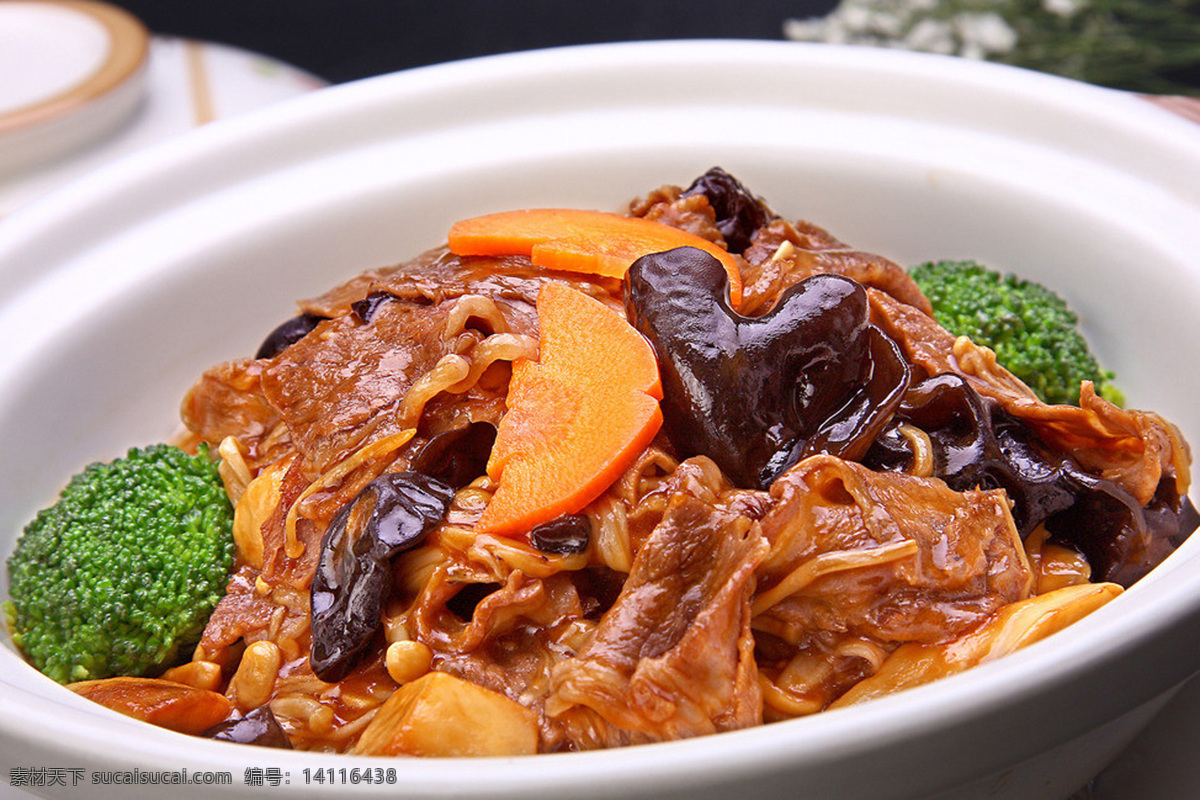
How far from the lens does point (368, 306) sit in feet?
7.70

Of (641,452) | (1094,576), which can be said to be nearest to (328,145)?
(641,452)

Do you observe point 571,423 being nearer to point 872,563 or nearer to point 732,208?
point 872,563

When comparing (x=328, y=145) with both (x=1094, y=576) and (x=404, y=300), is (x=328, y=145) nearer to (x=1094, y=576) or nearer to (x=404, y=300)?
(x=404, y=300)

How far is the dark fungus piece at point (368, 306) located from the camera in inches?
91.9

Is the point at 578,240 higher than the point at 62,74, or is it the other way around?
the point at 578,240

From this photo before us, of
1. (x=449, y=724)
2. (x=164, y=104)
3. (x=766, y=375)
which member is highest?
(x=766, y=375)

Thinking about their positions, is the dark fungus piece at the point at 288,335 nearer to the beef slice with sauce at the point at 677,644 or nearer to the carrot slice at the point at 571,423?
the carrot slice at the point at 571,423

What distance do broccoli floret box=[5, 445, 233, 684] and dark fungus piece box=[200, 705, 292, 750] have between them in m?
0.37

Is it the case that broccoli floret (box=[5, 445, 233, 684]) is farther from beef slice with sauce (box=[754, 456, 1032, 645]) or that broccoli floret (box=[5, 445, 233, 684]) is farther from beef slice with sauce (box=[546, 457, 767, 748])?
beef slice with sauce (box=[754, 456, 1032, 645])

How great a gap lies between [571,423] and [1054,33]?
478 centimetres

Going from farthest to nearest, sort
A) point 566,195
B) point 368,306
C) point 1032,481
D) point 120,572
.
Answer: point 566,195 → point 368,306 → point 120,572 → point 1032,481

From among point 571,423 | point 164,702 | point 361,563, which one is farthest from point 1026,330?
point 164,702

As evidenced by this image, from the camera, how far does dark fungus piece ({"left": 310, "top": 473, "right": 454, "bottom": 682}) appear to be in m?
1.85

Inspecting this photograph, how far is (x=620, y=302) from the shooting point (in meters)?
2.24
